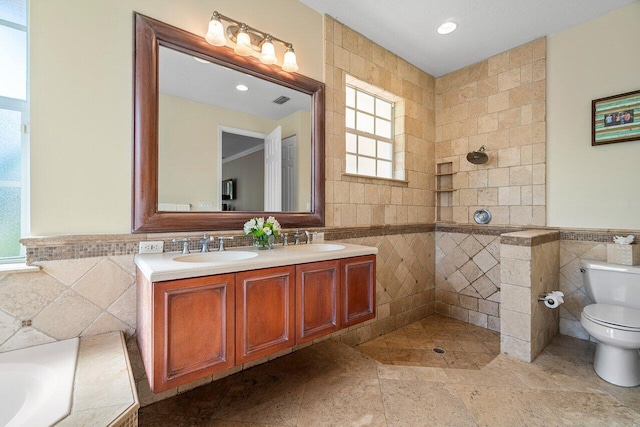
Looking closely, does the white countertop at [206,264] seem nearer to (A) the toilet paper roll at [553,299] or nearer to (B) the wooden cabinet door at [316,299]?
(B) the wooden cabinet door at [316,299]

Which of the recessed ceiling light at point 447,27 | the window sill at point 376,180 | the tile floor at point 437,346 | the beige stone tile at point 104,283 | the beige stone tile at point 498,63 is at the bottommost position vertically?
the tile floor at point 437,346

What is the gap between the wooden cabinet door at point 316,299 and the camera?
1.55 metres

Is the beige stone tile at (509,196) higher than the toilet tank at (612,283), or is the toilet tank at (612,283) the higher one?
the beige stone tile at (509,196)

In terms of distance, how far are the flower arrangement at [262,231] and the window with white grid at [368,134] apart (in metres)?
1.06

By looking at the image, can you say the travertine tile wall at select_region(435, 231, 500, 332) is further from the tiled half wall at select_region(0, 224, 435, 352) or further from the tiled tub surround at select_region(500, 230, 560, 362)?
the tiled half wall at select_region(0, 224, 435, 352)

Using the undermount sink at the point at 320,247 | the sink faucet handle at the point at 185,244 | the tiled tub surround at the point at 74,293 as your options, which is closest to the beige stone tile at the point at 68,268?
the tiled tub surround at the point at 74,293

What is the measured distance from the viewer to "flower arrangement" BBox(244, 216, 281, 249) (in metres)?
1.76

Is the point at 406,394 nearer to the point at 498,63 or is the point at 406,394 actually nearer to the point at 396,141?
the point at 396,141

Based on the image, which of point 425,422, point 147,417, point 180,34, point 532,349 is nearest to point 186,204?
point 180,34

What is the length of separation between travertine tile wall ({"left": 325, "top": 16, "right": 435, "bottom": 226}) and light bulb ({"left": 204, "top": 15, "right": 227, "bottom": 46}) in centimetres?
94

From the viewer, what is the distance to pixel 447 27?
7.96 feet

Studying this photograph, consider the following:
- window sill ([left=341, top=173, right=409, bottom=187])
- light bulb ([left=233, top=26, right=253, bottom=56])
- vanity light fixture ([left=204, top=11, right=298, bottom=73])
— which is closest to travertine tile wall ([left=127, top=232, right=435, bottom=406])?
window sill ([left=341, top=173, right=409, bottom=187])

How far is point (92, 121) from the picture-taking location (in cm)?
143

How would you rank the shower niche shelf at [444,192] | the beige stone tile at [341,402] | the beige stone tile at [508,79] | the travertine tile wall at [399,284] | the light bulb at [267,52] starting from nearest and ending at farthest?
the beige stone tile at [341,402], the light bulb at [267,52], the travertine tile wall at [399,284], the beige stone tile at [508,79], the shower niche shelf at [444,192]
